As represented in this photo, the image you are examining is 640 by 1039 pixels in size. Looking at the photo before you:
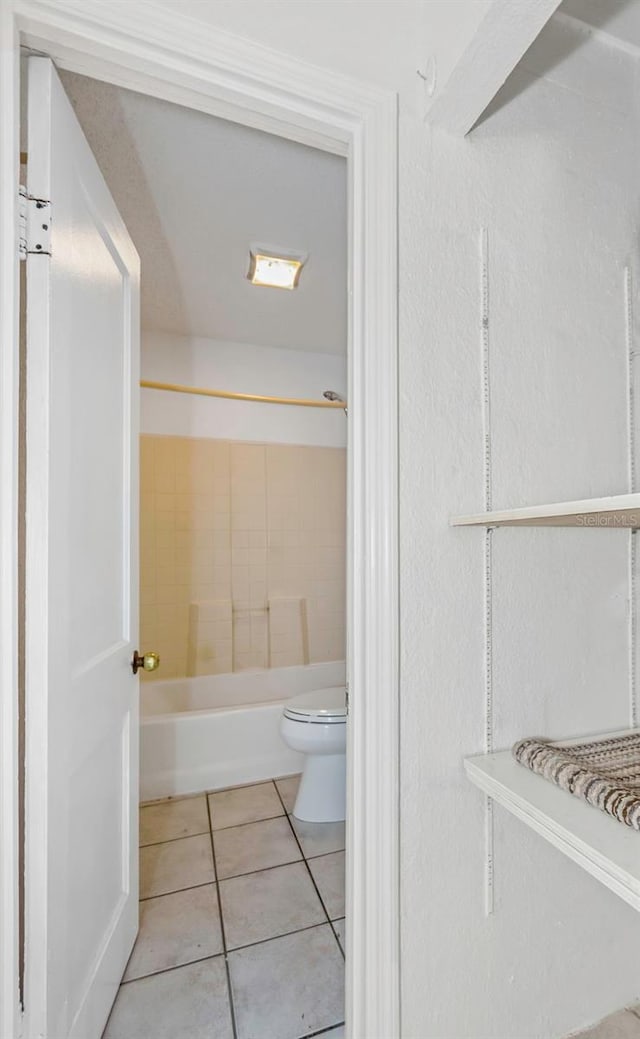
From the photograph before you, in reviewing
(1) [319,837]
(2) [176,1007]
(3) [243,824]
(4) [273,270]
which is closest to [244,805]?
(3) [243,824]

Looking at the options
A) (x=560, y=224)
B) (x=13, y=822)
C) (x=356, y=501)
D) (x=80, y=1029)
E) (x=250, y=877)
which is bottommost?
(x=250, y=877)

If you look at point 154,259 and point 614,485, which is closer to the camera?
point 614,485

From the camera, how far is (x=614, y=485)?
118cm

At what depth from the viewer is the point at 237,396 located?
2.89 m

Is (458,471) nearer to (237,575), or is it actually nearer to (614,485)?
(614,485)

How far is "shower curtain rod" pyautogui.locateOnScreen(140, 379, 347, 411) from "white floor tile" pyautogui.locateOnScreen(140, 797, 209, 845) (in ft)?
6.86

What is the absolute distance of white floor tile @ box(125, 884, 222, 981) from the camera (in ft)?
4.43

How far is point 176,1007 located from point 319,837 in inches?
31.3

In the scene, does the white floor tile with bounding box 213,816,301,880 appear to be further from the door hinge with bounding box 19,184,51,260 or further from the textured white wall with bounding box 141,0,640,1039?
the door hinge with bounding box 19,184,51,260

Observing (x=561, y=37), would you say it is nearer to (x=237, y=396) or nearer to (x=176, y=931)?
(x=237, y=396)

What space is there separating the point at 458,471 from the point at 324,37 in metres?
0.91

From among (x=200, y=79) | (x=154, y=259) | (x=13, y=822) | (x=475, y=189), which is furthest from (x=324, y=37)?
(x=13, y=822)

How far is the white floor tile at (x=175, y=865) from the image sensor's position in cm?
165

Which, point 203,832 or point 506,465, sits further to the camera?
→ point 203,832
